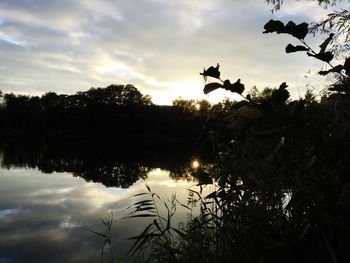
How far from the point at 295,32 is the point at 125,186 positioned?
57.9ft

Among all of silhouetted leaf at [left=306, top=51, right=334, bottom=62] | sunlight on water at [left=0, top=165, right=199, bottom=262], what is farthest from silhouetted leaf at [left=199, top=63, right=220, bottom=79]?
sunlight on water at [left=0, top=165, right=199, bottom=262]

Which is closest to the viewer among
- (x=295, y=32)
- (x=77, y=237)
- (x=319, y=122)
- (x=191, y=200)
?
(x=295, y=32)

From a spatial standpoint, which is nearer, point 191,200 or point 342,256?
point 342,256

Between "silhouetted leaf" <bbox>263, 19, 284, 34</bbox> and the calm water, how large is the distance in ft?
13.2

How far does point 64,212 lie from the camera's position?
13.2 m

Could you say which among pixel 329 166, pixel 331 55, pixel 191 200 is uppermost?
pixel 331 55

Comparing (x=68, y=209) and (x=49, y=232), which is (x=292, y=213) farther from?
(x=68, y=209)

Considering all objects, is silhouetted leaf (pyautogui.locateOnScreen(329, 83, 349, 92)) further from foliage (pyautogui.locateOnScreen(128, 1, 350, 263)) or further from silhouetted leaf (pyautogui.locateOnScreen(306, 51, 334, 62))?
silhouetted leaf (pyautogui.locateOnScreen(306, 51, 334, 62))

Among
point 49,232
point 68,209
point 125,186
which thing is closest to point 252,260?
point 49,232

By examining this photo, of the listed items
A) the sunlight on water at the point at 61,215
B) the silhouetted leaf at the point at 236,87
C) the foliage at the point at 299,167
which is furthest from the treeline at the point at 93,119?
the silhouetted leaf at the point at 236,87

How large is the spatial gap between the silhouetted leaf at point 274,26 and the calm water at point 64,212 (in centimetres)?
401

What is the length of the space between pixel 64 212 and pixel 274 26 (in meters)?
12.4

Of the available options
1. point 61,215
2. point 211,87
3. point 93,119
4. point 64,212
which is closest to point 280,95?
point 211,87

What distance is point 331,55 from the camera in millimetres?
1785
